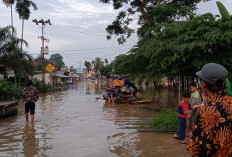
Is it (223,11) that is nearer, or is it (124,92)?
(223,11)

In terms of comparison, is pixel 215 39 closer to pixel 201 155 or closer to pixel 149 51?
pixel 149 51

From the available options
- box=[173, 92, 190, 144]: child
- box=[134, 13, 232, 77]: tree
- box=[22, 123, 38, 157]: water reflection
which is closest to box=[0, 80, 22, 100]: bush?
box=[22, 123, 38, 157]: water reflection

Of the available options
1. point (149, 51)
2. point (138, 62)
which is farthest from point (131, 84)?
point (149, 51)

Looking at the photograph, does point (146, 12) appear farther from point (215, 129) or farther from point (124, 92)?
point (215, 129)

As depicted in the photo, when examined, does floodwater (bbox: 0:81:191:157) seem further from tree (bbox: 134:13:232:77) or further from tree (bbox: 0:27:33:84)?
tree (bbox: 0:27:33:84)

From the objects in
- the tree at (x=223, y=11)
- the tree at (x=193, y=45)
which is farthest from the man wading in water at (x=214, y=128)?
the tree at (x=223, y=11)

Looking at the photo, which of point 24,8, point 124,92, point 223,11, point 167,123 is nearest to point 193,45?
point 223,11

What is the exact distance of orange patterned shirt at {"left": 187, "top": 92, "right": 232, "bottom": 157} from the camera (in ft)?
6.70

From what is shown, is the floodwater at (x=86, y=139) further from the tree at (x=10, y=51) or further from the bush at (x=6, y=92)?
the tree at (x=10, y=51)

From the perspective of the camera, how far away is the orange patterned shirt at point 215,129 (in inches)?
80.4

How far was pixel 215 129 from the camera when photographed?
2.04 m

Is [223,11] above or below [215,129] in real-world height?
above

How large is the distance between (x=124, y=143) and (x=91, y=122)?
139 inches

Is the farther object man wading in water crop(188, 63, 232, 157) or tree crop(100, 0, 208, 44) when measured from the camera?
tree crop(100, 0, 208, 44)
